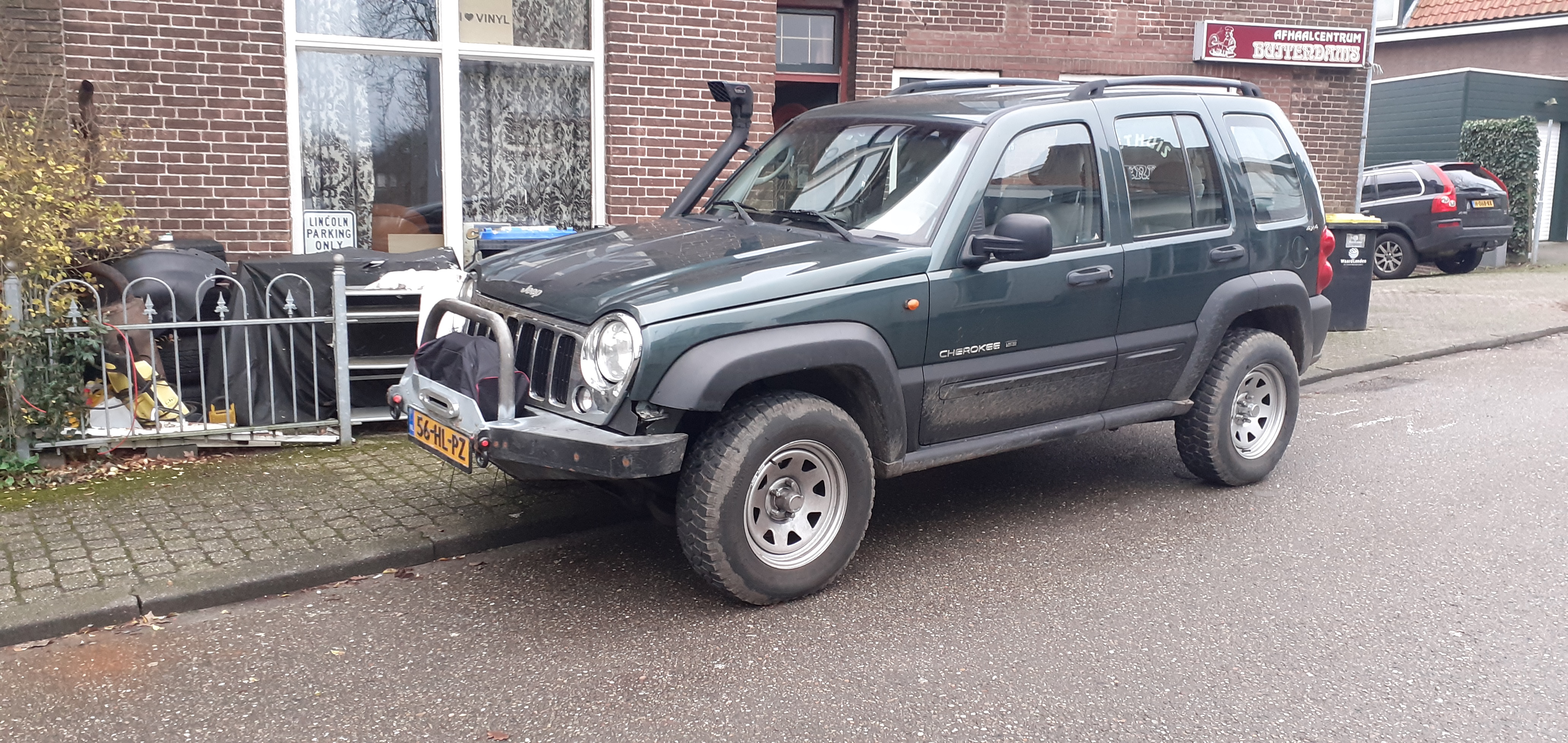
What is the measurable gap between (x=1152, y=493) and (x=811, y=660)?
2743 millimetres

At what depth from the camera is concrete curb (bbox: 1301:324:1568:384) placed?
934 centimetres

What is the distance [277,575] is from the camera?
184 inches

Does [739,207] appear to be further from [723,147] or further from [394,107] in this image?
[394,107]

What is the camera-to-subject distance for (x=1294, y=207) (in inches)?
245

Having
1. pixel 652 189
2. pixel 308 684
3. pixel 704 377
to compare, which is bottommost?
pixel 308 684

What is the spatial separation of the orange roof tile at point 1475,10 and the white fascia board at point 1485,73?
102cm

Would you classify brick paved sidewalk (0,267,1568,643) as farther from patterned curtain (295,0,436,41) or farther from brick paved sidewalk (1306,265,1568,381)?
brick paved sidewalk (1306,265,1568,381)

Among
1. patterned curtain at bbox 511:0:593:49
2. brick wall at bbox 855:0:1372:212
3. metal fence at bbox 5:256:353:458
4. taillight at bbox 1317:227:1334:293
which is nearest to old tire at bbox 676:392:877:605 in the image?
metal fence at bbox 5:256:353:458

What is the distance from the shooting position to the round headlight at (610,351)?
4.17 m

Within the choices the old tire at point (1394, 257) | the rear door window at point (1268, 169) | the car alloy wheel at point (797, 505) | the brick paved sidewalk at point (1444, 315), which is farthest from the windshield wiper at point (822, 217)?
the old tire at point (1394, 257)

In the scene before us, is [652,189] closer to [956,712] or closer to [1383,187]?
[956,712]

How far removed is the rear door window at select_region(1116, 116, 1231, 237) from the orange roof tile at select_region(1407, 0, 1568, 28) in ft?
67.2

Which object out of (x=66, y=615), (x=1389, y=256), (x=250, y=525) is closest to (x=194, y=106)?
(x=250, y=525)

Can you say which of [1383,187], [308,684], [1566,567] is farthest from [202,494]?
[1383,187]
